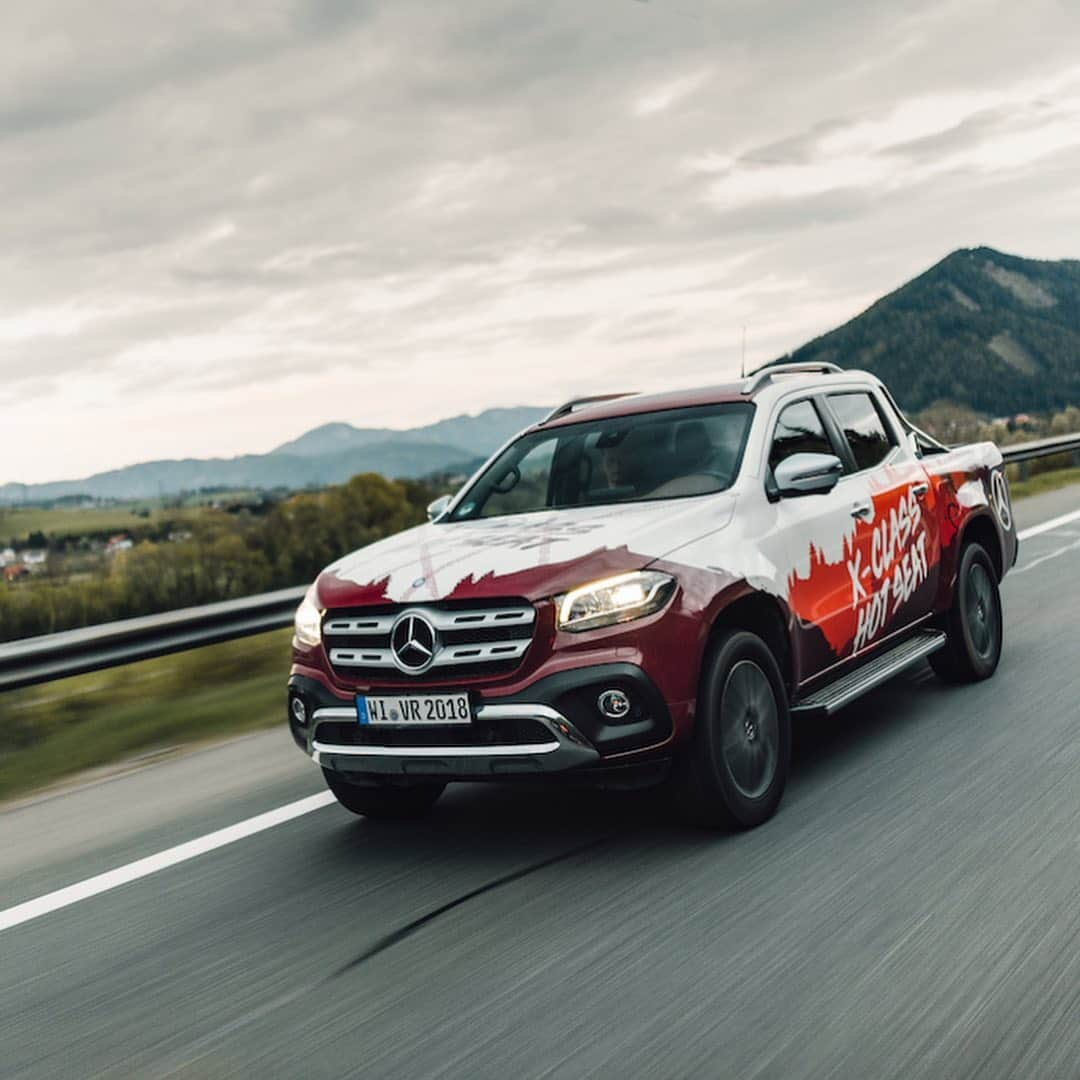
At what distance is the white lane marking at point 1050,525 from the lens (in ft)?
47.4

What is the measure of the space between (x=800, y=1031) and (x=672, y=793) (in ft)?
5.48

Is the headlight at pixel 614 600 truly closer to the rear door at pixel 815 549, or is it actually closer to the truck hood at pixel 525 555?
the truck hood at pixel 525 555

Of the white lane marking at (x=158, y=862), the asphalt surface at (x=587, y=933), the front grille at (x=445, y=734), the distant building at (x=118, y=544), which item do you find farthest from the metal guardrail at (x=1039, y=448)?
the front grille at (x=445, y=734)

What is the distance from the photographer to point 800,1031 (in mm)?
3307

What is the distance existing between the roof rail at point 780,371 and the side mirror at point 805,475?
2.11 ft

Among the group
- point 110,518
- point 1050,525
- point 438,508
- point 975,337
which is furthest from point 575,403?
point 975,337

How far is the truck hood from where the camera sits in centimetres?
482

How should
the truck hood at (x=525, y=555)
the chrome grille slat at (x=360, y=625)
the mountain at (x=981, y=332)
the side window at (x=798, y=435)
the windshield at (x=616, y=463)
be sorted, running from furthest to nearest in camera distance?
the mountain at (x=981, y=332) < the side window at (x=798, y=435) < the windshield at (x=616, y=463) < the chrome grille slat at (x=360, y=625) < the truck hood at (x=525, y=555)

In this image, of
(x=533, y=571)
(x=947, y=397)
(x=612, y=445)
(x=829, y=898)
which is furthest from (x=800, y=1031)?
(x=947, y=397)

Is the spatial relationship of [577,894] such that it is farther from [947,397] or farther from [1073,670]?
[947,397]

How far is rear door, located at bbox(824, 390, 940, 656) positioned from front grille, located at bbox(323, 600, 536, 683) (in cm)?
199

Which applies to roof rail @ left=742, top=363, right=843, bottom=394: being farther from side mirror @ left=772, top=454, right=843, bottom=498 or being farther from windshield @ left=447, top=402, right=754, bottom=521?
side mirror @ left=772, top=454, right=843, bottom=498

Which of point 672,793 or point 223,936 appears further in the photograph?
point 672,793

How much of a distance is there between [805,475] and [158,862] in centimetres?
300
